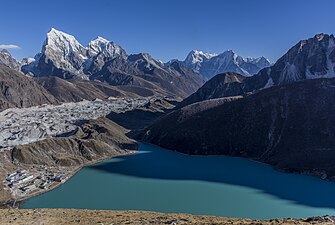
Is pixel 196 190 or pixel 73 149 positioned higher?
pixel 73 149

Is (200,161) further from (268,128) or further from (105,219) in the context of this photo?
(105,219)

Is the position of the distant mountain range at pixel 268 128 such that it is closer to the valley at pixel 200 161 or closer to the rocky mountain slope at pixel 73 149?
the valley at pixel 200 161

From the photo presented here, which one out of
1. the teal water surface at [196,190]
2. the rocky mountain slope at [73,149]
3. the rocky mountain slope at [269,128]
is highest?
the rocky mountain slope at [269,128]

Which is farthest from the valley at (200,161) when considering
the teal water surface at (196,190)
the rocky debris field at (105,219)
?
the rocky debris field at (105,219)

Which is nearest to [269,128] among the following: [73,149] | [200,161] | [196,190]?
[200,161]

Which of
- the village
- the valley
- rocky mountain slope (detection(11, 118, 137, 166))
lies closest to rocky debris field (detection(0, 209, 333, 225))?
the valley

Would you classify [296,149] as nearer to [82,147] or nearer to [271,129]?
[271,129]
